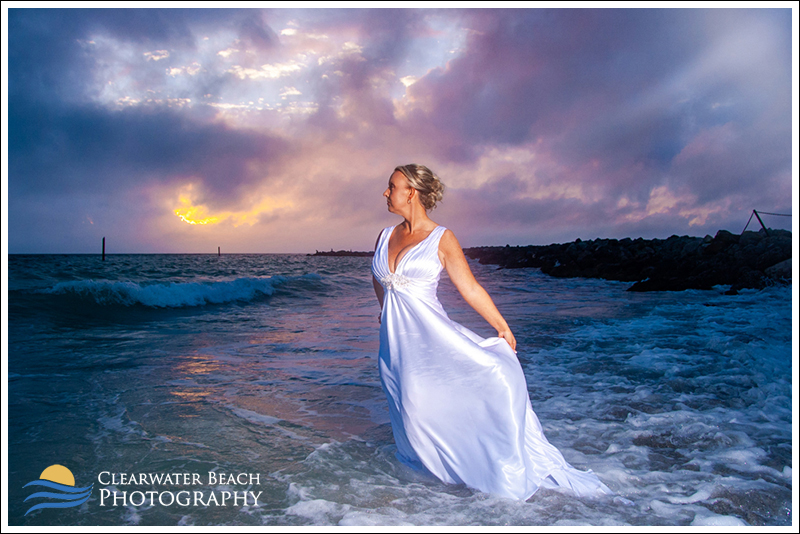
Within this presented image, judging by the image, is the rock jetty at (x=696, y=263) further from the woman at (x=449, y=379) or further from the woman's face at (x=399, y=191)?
the woman's face at (x=399, y=191)

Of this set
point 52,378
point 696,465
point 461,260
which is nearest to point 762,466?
point 696,465

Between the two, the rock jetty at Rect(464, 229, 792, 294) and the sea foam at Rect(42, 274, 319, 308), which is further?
the rock jetty at Rect(464, 229, 792, 294)

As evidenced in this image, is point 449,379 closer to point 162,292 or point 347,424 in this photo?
point 347,424

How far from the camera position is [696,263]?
19.3m

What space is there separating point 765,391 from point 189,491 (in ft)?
20.2

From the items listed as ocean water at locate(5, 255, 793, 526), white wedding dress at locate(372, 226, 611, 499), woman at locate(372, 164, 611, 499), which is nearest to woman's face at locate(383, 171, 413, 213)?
woman at locate(372, 164, 611, 499)

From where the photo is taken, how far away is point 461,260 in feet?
9.14

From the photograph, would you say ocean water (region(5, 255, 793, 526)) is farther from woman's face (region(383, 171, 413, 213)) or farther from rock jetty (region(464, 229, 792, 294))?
rock jetty (region(464, 229, 792, 294))

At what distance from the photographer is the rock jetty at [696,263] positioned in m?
15.5

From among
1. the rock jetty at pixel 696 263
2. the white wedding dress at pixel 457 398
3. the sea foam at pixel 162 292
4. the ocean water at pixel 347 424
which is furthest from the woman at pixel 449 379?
the rock jetty at pixel 696 263

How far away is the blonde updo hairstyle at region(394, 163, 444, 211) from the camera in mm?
2881

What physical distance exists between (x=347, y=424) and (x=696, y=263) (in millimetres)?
20804

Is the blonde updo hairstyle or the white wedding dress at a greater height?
the blonde updo hairstyle

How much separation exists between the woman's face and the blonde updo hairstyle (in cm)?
3
